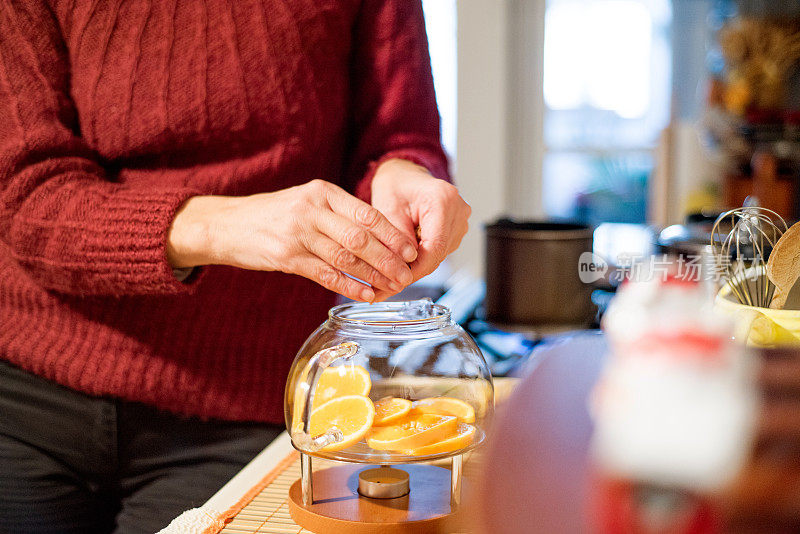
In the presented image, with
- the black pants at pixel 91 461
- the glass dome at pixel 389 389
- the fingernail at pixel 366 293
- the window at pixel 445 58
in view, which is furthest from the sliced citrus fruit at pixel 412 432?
the window at pixel 445 58

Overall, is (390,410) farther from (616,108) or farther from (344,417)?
(616,108)

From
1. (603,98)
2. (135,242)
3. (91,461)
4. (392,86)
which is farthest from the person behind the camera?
(603,98)

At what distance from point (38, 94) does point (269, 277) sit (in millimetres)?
327

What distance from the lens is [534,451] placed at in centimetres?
28

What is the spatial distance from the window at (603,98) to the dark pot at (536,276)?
1.80 meters

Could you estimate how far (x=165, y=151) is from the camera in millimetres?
901

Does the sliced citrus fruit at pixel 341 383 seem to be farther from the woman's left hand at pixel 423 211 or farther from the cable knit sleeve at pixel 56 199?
the cable knit sleeve at pixel 56 199

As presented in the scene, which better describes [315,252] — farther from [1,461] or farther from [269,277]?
[1,461]

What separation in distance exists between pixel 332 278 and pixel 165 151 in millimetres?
319

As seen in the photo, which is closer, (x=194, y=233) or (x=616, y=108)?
(x=194, y=233)

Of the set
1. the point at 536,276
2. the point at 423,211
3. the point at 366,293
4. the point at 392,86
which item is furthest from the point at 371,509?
the point at 536,276

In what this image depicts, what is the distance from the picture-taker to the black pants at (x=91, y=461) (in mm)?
871

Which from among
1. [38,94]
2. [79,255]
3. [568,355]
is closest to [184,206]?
[79,255]

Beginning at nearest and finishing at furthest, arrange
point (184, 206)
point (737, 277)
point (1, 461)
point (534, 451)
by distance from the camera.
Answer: point (534, 451) < point (737, 277) < point (184, 206) < point (1, 461)
